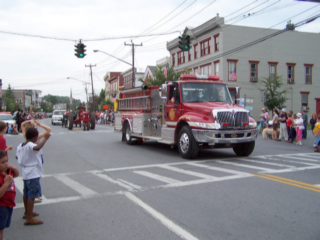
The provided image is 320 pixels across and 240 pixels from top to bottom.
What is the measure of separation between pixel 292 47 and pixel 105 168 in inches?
1405

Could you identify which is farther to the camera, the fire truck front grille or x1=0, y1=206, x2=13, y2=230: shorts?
the fire truck front grille

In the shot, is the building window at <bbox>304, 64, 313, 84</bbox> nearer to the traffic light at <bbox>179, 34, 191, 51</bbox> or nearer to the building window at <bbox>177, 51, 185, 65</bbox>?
the building window at <bbox>177, 51, 185, 65</bbox>

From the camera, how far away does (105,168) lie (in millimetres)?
9594

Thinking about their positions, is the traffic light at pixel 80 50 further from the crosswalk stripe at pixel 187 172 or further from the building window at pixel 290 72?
the building window at pixel 290 72

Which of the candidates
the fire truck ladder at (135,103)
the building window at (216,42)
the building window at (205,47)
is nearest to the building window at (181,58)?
the building window at (205,47)

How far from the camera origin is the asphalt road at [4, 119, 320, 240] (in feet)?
15.4

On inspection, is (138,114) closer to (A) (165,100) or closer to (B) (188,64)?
(A) (165,100)

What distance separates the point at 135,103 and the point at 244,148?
565 cm

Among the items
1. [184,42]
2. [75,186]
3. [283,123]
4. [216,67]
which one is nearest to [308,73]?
[216,67]

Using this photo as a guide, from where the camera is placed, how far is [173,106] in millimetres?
12000

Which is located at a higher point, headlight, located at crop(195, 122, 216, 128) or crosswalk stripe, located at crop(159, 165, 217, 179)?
headlight, located at crop(195, 122, 216, 128)

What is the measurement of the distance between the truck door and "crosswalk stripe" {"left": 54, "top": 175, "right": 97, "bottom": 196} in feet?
15.4

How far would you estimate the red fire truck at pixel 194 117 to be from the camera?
10.4 meters

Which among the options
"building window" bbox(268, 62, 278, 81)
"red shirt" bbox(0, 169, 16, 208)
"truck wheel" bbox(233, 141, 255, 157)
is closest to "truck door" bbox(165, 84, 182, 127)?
"truck wheel" bbox(233, 141, 255, 157)
